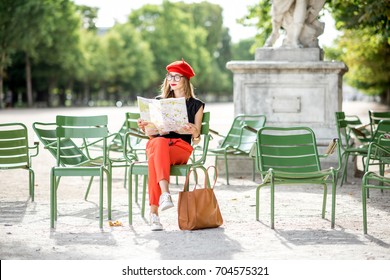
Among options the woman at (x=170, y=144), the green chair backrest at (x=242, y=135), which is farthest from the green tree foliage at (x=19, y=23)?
the woman at (x=170, y=144)

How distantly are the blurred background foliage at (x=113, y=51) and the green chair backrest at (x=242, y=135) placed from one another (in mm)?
14276

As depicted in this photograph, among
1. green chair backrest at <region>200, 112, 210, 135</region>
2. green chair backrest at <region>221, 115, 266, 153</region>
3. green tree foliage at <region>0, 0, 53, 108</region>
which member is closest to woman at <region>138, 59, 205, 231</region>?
green chair backrest at <region>200, 112, 210, 135</region>

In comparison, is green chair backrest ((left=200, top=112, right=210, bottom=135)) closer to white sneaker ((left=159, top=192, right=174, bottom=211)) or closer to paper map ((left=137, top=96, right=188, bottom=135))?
paper map ((left=137, top=96, right=188, bottom=135))

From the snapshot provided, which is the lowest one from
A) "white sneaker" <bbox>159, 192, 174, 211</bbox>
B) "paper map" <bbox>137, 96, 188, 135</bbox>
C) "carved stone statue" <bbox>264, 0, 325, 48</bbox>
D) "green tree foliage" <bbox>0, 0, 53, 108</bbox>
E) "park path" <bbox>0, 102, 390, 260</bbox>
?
"park path" <bbox>0, 102, 390, 260</bbox>

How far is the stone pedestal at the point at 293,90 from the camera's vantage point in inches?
549

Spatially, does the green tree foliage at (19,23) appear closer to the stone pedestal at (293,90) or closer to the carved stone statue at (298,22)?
the carved stone statue at (298,22)

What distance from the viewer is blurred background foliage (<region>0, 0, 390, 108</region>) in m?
50.0

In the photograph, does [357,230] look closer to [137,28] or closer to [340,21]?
[340,21]

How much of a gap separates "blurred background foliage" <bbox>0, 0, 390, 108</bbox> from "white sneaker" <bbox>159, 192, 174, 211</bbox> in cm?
1939

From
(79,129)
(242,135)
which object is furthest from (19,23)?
(79,129)

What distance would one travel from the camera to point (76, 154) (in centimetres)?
1018

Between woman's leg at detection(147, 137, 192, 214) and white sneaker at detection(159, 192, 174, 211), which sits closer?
white sneaker at detection(159, 192, 174, 211)

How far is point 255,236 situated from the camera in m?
7.77

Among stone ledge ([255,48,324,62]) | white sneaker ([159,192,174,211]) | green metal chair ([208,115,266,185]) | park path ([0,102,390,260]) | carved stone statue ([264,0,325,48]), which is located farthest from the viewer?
carved stone statue ([264,0,325,48])
